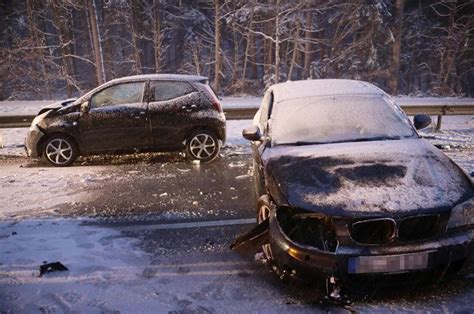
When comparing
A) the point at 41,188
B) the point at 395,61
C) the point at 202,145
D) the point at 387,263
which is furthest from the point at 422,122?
the point at 395,61

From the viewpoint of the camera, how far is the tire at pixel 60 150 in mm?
8188

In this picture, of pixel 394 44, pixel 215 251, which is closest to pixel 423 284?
pixel 215 251

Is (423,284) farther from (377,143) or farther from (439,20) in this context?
(439,20)

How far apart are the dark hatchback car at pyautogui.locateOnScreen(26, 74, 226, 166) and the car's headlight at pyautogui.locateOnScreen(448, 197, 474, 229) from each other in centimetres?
563

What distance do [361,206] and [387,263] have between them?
488 mm

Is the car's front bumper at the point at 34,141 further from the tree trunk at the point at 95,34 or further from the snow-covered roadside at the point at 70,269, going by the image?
the tree trunk at the point at 95,34

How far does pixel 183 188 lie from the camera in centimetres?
682

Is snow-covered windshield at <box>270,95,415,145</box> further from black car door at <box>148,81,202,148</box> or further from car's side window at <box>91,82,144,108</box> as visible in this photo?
car's side window at <box>91,82,144,108</box>

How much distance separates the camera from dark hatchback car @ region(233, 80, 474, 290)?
3221mm

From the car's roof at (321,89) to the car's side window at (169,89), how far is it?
289 centimetres

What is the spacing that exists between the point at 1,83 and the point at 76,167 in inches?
974

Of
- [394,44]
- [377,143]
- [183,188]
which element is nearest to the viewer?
[377,143]

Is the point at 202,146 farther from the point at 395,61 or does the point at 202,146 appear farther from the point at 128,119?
the point at 395,61

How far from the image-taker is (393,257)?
3.19 meters
